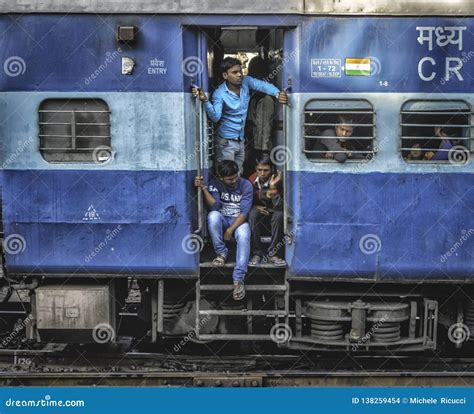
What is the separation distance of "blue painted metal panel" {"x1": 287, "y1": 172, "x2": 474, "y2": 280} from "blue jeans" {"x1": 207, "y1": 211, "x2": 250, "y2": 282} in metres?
0.51

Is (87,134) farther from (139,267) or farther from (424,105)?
(424,105)

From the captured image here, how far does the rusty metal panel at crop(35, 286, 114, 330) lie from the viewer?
8.28m

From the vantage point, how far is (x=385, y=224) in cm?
803

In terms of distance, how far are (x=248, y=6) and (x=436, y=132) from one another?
2.28m

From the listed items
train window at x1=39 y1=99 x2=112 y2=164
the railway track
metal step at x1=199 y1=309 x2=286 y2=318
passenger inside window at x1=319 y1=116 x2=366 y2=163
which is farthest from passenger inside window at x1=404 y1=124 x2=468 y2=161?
train window at x1=39 y1=99 x2=112 y2=164

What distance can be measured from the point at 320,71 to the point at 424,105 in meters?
1.10

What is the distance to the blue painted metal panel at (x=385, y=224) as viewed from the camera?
8.01 meters

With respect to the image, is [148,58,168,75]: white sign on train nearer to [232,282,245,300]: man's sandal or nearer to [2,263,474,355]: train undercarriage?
[2,263,474,355]: train undercarriage

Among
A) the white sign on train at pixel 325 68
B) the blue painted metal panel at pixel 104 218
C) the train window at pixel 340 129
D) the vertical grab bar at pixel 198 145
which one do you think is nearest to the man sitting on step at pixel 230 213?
the vertical grab bar at pixel 198 145

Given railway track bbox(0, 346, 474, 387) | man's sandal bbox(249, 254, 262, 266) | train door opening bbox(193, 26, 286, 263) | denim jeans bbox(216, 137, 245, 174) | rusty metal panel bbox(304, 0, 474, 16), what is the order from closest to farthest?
1. rusty metal panel bbox(304, 0, 474, 16)
2. railway track bbox(0, 346, 474, 387)
3. man's sandal bbox(249, 254, 262, 266)
4. train door opening bbox(193, 26, 286, 263)
5. denim jeans bbox(216, 137, 245, 174)

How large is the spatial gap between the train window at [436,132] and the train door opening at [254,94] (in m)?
1.32

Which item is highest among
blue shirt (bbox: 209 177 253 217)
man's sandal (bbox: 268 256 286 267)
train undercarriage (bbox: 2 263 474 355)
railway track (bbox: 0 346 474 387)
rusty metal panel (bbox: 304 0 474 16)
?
rusty metal panel (bbox: 304 0 474 16)

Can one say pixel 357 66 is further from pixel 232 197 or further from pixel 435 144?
pixel 232 197

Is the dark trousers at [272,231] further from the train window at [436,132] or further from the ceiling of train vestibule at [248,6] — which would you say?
the ceiling of train vestibule at [248,6]
